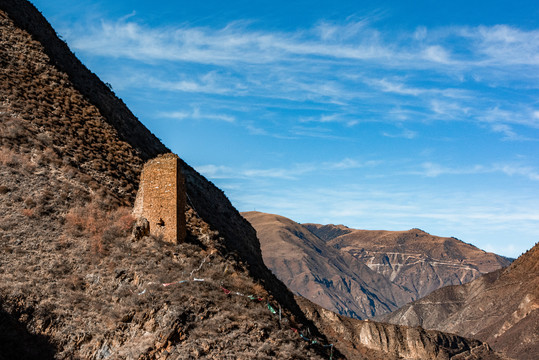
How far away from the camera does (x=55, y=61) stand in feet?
91.7

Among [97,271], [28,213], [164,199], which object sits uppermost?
[164,199]

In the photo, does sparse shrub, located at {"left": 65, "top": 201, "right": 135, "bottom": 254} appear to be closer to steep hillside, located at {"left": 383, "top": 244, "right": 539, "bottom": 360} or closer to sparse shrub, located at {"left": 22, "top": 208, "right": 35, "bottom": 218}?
sparse shrub, located at {"left": 22, "top": 208, "right": 35, "bottom": 218}

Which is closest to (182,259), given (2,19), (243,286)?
(243,286)

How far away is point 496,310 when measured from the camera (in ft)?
332

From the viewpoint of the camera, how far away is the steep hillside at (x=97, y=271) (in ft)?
44.0

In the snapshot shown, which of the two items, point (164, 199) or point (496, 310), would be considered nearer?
point (164, 199)

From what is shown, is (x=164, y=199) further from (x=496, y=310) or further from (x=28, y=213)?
(x=496, y=310)

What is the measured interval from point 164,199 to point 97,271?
2721mm

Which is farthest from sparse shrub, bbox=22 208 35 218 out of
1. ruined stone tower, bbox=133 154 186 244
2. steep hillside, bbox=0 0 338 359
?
ruined stone tower, bbox=133 154 186 244

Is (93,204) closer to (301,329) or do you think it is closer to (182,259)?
(182,259)

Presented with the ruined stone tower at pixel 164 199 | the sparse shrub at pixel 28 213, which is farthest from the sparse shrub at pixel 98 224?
the sparse shrub at pixel 28 213

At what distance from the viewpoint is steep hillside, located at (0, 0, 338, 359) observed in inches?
528

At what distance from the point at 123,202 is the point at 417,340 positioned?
56.3 meters

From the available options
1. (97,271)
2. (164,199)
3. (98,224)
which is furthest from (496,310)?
(97,271)
